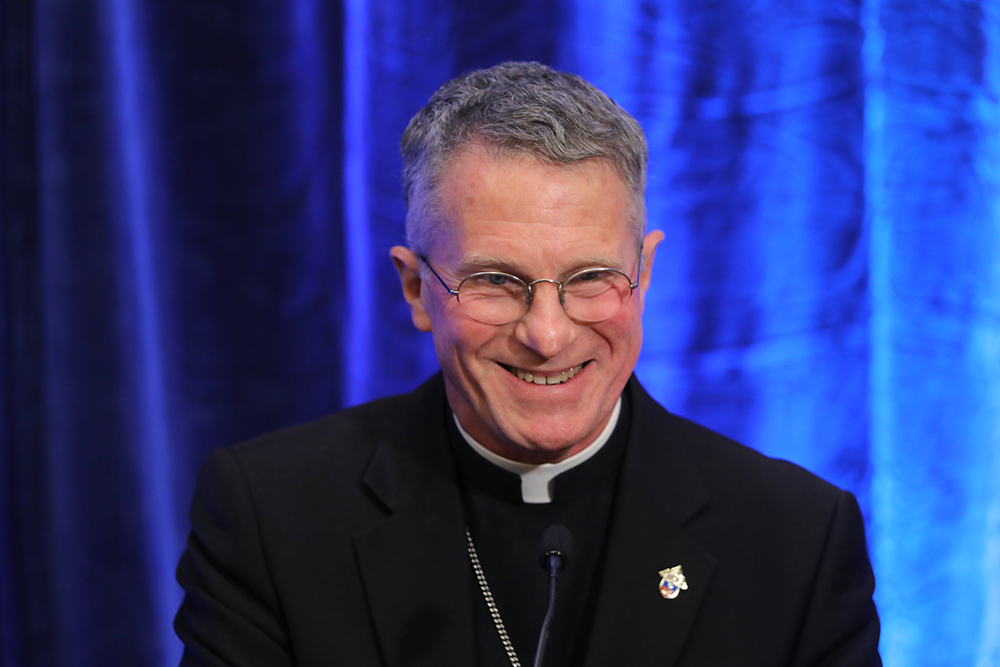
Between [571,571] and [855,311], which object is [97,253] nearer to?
Answer: [571,571]

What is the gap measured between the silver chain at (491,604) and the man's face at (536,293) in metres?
0.26

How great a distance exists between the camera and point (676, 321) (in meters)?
2.61

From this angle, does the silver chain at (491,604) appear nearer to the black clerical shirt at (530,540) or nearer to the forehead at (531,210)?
the black clerical shirt at (530,540)

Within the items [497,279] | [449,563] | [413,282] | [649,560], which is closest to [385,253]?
[413,282]

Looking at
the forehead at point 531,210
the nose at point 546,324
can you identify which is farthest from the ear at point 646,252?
the nose at point 546,324

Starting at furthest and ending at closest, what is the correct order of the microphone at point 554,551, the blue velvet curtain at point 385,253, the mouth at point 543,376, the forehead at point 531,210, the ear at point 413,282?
the blue velvet curtain at point 385,253 < the ear at point 413,282 < the mouth at point 543,376 < the forehead at point 531,210 < the microphone at point 554,551

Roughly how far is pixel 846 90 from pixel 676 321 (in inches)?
29.5

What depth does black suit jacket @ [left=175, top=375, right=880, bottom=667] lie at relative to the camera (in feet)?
5.78

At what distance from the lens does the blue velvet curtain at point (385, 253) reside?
8.09 feet

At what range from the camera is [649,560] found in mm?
1811

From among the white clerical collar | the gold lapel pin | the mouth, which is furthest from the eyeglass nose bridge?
the gold lapel pin

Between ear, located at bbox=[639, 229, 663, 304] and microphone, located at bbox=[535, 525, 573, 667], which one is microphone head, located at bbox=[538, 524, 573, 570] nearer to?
microphone, located at bbox=[535, 525, 573, 667]

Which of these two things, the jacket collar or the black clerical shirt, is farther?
the black clerical shirt

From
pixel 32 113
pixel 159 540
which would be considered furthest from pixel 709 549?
pixel 32 113
